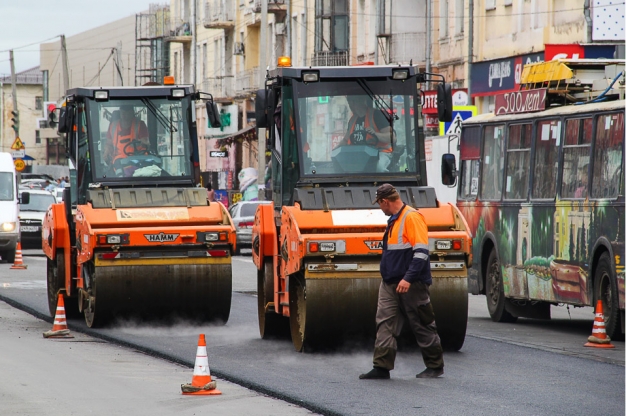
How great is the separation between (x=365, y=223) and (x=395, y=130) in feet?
5.25

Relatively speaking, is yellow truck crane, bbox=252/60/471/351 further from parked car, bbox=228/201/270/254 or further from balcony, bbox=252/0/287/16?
balcony, bbox=252/0/287/16

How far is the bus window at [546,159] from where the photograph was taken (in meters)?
18.0

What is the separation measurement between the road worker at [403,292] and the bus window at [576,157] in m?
5.33

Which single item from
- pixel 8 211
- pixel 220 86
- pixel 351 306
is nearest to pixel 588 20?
pixel 8 211

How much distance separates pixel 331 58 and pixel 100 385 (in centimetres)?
3970

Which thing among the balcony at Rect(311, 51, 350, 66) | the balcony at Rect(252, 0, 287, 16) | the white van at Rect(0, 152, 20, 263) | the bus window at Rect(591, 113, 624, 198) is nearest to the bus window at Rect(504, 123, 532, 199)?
the bus window at Rect(591, 113, 624, 198)

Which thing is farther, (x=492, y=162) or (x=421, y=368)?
(x=492, y=162)

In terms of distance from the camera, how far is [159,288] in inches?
653

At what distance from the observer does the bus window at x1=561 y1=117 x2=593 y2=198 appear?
1700cm

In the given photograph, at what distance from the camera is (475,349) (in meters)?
14.8

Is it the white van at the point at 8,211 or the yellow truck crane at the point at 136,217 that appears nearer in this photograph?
the yellow truck crane at the point at 136,217

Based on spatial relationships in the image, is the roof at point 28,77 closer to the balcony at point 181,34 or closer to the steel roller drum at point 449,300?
the balcony at point 181,34

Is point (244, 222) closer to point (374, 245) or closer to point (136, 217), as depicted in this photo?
point (136, 217)

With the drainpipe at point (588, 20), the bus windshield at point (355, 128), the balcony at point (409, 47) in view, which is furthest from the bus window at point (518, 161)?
the balcony at point (409, 47)
